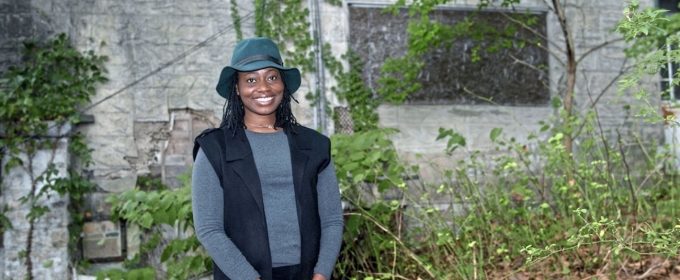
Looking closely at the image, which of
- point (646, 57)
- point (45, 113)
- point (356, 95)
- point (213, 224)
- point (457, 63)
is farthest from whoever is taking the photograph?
point (457, 63)

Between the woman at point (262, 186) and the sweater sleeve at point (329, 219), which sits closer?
the woman at point (262, 186)

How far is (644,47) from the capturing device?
764 centimetres

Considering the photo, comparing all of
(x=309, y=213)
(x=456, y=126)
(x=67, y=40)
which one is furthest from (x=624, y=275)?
(x=67, y=40)

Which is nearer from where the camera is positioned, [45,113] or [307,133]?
[307,133]

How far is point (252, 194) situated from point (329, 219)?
0.32 metres

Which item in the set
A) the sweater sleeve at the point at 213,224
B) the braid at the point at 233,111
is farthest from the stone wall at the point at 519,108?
the sweater sleeve at the point at 213,224

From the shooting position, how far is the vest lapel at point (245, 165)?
2.94 m

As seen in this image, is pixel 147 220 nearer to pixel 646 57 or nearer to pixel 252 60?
pixel 252 60

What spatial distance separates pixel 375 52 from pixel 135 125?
7.14 feet

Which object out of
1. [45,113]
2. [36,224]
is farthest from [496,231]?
[45,113]

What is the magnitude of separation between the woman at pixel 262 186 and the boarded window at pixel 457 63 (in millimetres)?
4694

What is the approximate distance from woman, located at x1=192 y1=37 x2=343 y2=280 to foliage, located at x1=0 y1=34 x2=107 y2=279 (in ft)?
13.6

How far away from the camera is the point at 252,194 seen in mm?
2938

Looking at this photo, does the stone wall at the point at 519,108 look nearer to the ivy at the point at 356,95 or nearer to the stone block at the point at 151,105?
the ivy at the point at 356,95
